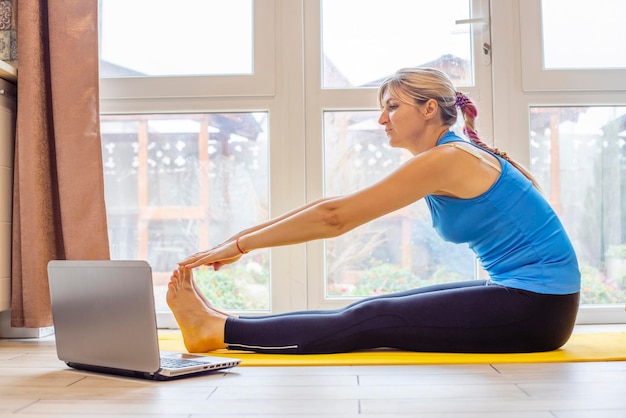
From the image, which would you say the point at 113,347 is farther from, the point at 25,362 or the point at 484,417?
the point at 484,417

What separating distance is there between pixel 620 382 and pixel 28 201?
1881 millimetres

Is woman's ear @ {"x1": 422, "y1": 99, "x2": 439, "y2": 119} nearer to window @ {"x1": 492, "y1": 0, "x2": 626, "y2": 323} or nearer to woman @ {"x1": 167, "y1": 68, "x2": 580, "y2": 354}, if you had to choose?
woman @ {"x1": 167, "y1": 68, "x2": 580, "y2": 354}

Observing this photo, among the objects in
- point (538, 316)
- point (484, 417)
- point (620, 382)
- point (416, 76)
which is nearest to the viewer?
point (484, 417)

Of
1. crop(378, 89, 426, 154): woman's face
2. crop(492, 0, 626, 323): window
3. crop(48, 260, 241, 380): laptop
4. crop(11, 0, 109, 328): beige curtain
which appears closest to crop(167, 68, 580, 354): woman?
crop(378, 89, 426, 154): woman's face

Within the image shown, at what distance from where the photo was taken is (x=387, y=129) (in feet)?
6.61

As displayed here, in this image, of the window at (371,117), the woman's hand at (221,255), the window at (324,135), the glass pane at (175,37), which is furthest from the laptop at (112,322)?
the glass pane at (175,37)

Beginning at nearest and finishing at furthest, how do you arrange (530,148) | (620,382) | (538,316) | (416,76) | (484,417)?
(484,417) → (620,382) → (538,316) → (416,76) → (530,148)

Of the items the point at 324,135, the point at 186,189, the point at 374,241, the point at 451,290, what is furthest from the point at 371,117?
the point at 451,290

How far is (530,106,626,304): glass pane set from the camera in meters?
2.56

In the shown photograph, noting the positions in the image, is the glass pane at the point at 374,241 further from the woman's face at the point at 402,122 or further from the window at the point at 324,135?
the woman's face at the point at 402,122

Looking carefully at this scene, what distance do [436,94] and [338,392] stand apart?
3.17 feet

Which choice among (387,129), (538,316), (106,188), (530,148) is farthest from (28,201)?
(530,148)

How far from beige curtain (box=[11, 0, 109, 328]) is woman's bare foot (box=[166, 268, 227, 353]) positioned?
0.52 m

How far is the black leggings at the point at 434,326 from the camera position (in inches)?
68.9
